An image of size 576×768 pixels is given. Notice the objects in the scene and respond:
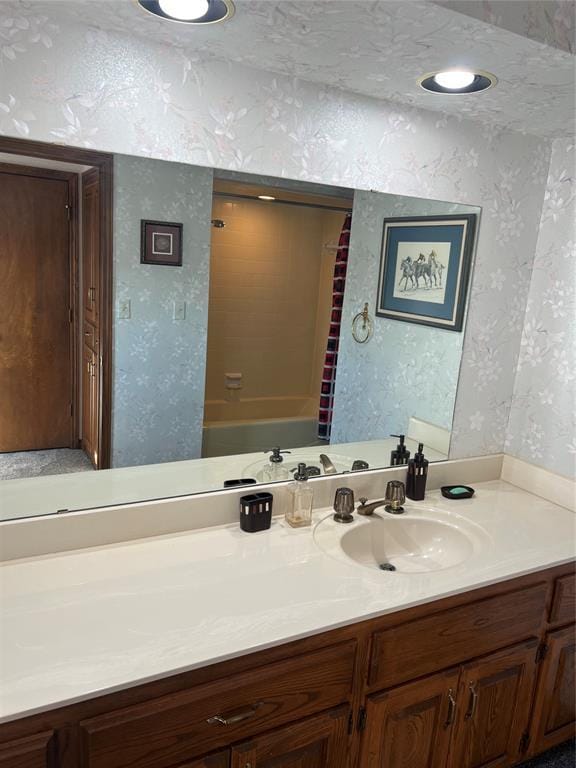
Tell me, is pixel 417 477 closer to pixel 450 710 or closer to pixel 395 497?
pixel 395 497

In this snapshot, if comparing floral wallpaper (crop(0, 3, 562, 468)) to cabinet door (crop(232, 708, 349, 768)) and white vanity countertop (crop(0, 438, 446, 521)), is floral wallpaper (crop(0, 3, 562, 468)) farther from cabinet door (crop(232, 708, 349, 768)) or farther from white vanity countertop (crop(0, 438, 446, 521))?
cabinet door (crop(232, 708, 349, 768))

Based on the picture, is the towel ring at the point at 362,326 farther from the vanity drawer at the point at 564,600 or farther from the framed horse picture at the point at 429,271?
the vanity drawer at the point at 564,600

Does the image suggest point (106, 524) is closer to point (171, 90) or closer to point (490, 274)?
point (171, 90)

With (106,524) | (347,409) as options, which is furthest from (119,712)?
(347,409)

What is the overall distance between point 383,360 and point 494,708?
1.12 m

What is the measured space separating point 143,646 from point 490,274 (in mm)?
1626

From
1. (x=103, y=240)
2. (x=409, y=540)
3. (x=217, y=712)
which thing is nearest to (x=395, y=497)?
(x=409, y=540)

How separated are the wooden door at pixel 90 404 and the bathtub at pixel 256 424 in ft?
1.00

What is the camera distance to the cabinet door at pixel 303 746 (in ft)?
4.26

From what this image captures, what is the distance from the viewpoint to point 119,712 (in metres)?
1.12

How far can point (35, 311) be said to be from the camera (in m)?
1.46

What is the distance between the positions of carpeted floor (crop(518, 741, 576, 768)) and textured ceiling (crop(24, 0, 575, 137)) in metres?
2.07

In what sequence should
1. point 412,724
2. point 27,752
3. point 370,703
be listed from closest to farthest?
point 27,752
point 370,703
point 412,724

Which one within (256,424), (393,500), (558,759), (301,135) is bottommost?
(558,759)
